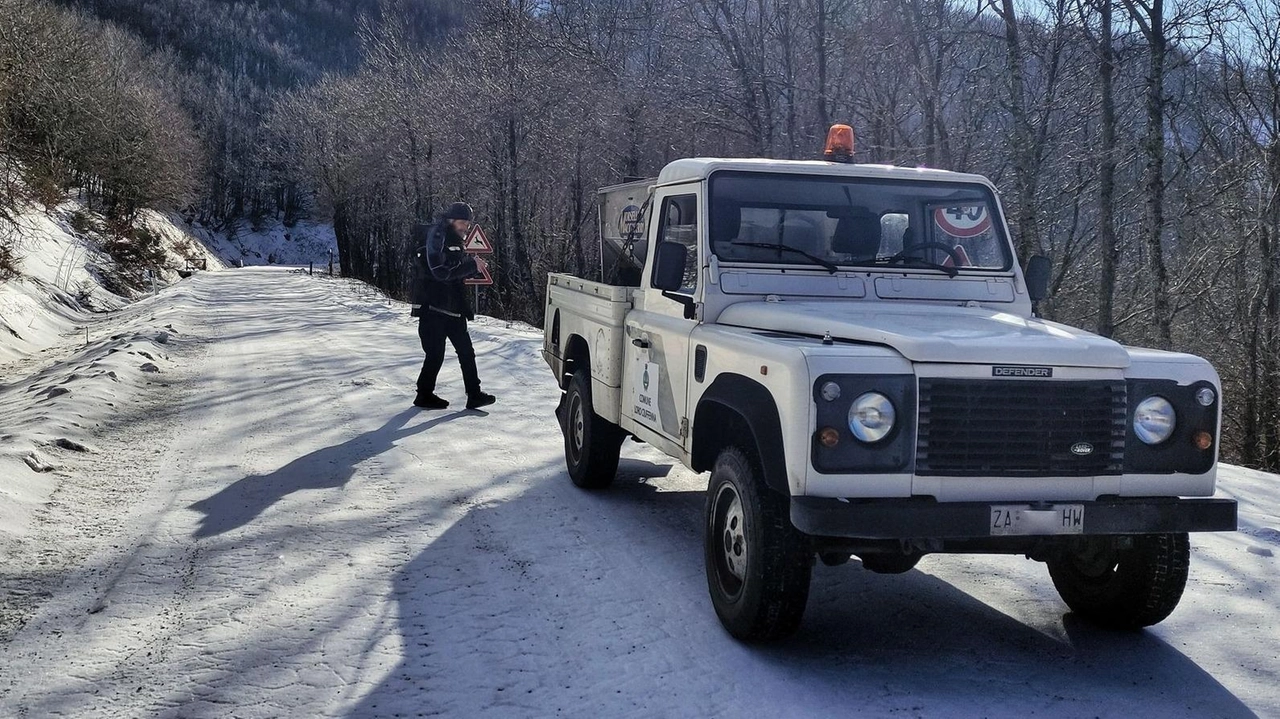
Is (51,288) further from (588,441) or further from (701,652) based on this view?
(701,652)

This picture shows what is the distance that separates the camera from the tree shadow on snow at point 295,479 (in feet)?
21.4

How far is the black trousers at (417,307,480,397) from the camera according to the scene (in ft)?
34.8

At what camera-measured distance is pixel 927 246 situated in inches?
227

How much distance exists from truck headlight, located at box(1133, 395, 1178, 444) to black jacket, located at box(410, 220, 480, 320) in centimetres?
736

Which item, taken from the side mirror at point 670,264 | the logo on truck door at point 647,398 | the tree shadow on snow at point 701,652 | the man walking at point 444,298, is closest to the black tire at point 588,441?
the logo on truck door at point 647,398

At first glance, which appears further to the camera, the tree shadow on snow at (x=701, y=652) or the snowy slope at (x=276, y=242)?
the snowy slope at (x=276, y=242)

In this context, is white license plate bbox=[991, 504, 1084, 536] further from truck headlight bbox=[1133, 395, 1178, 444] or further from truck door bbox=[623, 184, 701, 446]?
truck door bbox=[623, 184, 701, 446]

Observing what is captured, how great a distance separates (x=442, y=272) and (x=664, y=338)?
5.21m

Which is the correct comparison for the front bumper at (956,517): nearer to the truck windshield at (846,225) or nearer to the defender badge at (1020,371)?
the defender badge at (1020,371)

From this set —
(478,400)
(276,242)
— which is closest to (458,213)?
(478,400)

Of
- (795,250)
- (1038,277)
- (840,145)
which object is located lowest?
(1038,277)

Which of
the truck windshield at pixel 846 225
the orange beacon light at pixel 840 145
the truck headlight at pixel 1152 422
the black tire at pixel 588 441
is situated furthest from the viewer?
the black tire at pixel 588 441

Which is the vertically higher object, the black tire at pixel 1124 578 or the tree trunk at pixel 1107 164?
the tree trunk at pixel 1107 164

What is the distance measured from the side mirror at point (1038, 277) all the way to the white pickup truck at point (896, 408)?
18 millimetres
